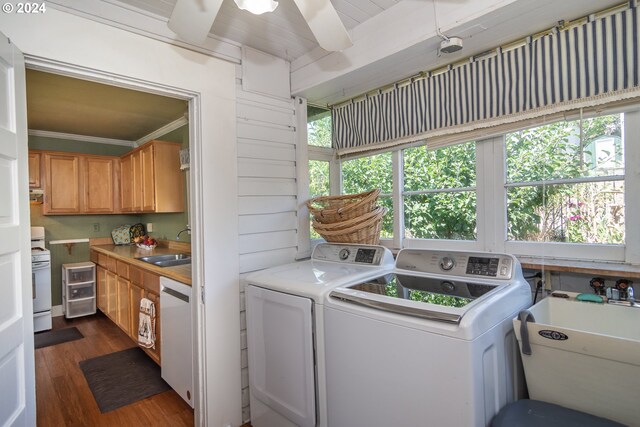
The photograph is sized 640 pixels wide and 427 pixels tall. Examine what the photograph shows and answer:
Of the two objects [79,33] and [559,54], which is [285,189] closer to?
[79,33]

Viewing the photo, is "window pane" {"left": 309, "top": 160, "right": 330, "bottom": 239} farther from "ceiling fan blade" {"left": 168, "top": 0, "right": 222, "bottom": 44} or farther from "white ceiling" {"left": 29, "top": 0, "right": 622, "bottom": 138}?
"ceiling fan blade" {"left": 168, "top": 0, "right": 222, "bottom": 44}

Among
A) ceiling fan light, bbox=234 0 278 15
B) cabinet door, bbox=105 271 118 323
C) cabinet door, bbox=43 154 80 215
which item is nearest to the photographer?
ceiling fan light, bbox=234 0 278 15

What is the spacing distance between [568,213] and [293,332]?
149cm

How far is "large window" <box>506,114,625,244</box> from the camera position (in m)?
1.56

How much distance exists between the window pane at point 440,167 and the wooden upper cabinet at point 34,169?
14.4ft

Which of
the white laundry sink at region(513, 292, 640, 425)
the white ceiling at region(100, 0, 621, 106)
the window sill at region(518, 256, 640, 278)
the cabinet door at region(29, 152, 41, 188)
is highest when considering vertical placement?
the white ceiling at region(100, 0, 621, 106)

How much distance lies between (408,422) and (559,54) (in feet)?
5.71

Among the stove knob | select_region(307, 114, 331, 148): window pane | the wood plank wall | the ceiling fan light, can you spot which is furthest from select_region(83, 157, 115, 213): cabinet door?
the stove knob

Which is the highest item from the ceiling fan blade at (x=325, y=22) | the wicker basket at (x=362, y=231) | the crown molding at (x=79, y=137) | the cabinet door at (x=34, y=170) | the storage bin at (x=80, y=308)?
the crown molding at (x=79, y=137)

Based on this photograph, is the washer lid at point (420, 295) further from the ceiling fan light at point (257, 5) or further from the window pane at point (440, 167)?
the ceiling fan light at point (257, 5)

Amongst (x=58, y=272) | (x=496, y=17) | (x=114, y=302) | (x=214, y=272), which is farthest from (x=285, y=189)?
(x=58, y=272)

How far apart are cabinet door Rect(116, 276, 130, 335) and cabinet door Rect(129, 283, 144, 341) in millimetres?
102

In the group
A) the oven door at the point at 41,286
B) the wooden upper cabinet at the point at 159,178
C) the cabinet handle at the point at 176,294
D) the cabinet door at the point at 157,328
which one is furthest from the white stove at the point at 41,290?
the cabinet handle at the point at 176,294

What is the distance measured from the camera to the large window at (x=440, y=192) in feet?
6.78
